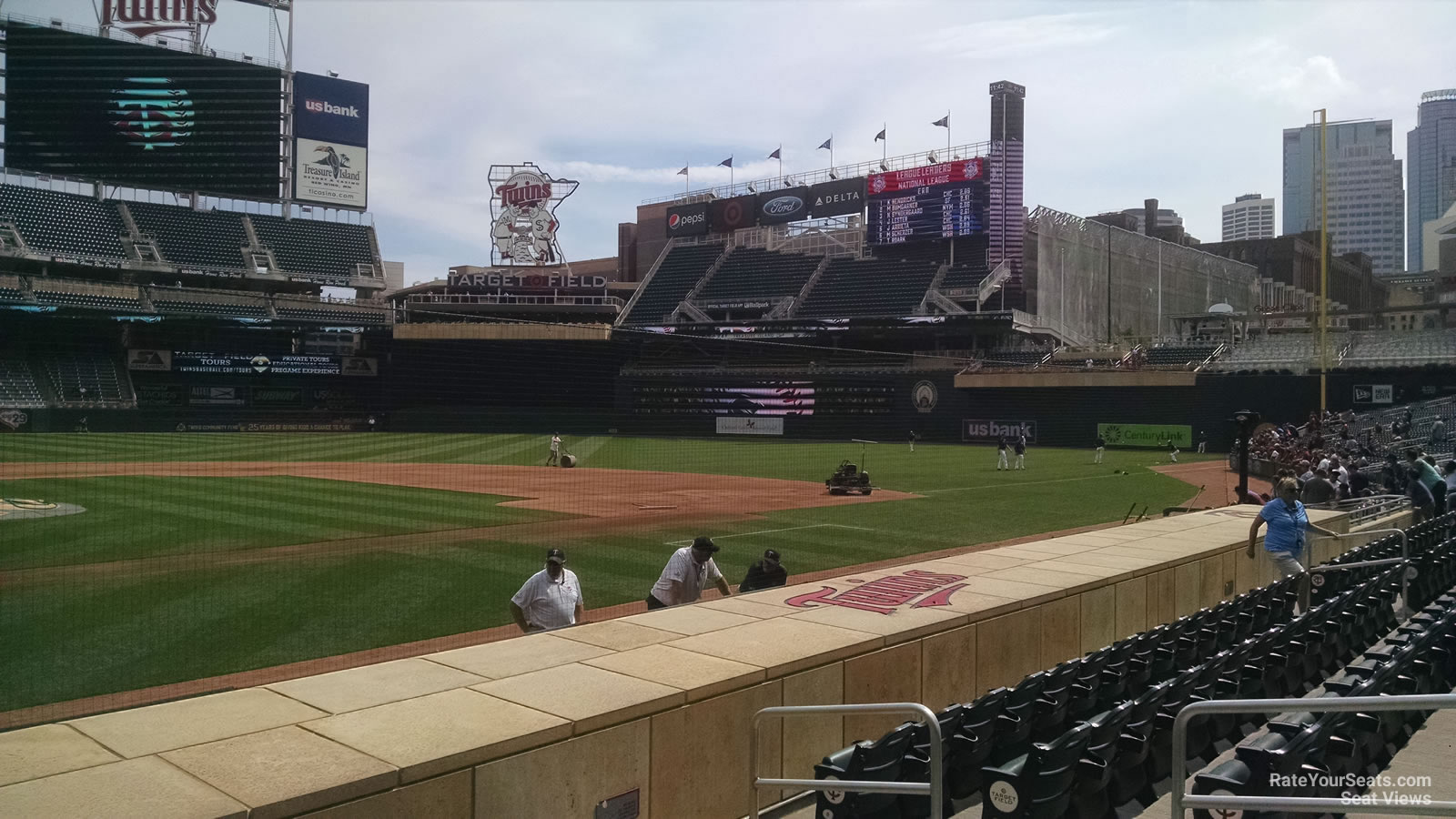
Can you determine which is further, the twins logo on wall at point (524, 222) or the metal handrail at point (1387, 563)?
the twins logo on wall at point (524, 222)

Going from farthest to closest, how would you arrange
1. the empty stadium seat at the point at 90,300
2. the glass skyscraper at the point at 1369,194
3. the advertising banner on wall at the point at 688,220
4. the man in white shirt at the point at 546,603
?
the glass skyscraper at the point at 1369,194, the advertising banner on wall at the point at 688,220, the empty stadium seat at the point at 90,300, the man in white shirt at the point at 546,603

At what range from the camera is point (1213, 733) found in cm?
534

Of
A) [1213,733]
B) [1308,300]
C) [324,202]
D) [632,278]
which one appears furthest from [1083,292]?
[1213,733]

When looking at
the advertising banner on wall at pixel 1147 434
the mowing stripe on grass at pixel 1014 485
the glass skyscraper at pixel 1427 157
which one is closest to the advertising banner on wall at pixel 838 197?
the advertising banner on wall at pixel 1147 434

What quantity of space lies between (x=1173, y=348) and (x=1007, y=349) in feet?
27.5

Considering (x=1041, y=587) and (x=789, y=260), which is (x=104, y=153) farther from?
(x=1041, y=587)

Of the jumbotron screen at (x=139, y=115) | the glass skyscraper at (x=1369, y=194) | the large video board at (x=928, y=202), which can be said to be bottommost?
the large video board at (x=928, y=202)

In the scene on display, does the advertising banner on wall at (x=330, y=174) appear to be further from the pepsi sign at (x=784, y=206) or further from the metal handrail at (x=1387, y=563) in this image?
the metal handrail at (x=1387, y=563)

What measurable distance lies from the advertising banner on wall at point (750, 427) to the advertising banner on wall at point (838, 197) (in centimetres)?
2398

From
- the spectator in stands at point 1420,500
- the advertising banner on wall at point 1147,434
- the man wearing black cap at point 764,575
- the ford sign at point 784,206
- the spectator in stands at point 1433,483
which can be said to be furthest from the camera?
the ford sign at point 784,206

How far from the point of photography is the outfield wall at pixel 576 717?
3.45 m

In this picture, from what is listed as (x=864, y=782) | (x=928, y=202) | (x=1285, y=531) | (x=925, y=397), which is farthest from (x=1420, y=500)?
(x=928, y=202)


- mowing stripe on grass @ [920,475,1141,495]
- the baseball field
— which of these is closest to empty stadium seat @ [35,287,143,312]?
the baseball field

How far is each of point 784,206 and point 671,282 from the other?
341 inches
